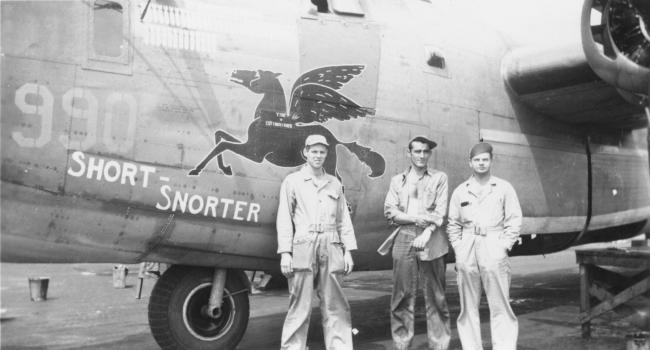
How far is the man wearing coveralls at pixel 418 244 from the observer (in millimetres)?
5207

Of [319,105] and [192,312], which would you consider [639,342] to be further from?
[192,312]

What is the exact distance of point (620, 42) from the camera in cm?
564

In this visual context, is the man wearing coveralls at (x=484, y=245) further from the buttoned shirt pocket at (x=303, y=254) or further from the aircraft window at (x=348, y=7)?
the aircraft window at (x=348, y=7)

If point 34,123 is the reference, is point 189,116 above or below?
above

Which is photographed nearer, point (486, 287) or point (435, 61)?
point (486, 287)

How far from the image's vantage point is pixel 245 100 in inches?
197

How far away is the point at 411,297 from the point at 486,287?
25.1 inches

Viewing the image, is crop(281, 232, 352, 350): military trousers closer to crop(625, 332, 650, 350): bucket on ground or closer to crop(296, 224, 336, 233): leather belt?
crop(296, 224, 336, 233): leather belt

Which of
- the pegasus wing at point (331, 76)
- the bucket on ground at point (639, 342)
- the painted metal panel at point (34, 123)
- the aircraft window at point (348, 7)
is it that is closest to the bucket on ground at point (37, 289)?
the painted metal panel at point (34, 123)

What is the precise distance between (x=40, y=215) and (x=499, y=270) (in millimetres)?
3557

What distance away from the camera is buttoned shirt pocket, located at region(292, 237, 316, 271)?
4723 mm

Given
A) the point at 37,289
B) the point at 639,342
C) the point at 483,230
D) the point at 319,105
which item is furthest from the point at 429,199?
the point at 37,289

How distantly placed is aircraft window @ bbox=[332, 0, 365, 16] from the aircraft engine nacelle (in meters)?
2.11

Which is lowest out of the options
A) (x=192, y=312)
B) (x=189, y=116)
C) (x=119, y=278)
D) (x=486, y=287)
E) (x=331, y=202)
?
(x=119, y=278)
